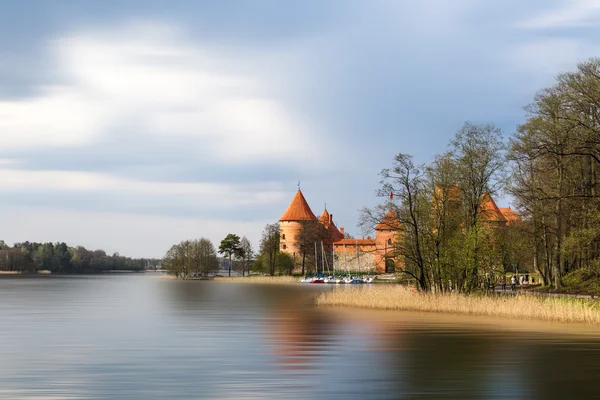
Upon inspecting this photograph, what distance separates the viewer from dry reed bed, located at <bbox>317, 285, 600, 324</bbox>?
111ft

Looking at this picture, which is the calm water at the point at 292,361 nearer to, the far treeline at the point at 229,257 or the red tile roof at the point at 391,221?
the red tile roof at the point at 391,221

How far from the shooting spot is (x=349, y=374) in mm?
19609

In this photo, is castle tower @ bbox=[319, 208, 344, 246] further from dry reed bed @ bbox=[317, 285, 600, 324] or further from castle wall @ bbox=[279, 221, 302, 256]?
dry reed bed @ bbox=[317, 285, 600, 324]

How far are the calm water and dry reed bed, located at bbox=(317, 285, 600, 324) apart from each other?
13.6 feet

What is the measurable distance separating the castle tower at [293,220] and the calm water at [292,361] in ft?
344

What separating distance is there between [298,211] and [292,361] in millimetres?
122961

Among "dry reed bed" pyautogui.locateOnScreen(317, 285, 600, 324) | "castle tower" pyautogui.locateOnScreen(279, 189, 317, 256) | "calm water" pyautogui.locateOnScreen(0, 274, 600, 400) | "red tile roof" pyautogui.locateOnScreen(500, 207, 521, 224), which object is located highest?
"castle tower" pyautogui.locateOnScreen(279, 189, 317, 256)

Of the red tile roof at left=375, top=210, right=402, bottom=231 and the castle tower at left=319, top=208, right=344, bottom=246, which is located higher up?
the castle tower at left=319, top=208, right=344, bottom=246

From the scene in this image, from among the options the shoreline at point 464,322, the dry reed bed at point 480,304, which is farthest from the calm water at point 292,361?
the dry reed bed at point 480,304

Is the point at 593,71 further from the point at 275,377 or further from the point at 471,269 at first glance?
the point at 275,377

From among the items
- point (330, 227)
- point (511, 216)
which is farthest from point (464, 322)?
point (330, 227)

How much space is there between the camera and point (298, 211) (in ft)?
476

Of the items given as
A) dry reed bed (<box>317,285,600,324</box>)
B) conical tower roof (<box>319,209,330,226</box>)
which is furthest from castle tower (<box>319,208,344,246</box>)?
dry reed bed (<box>317,285,600,324</box>)

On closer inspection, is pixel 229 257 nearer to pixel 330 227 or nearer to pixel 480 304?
pixel 330 227
